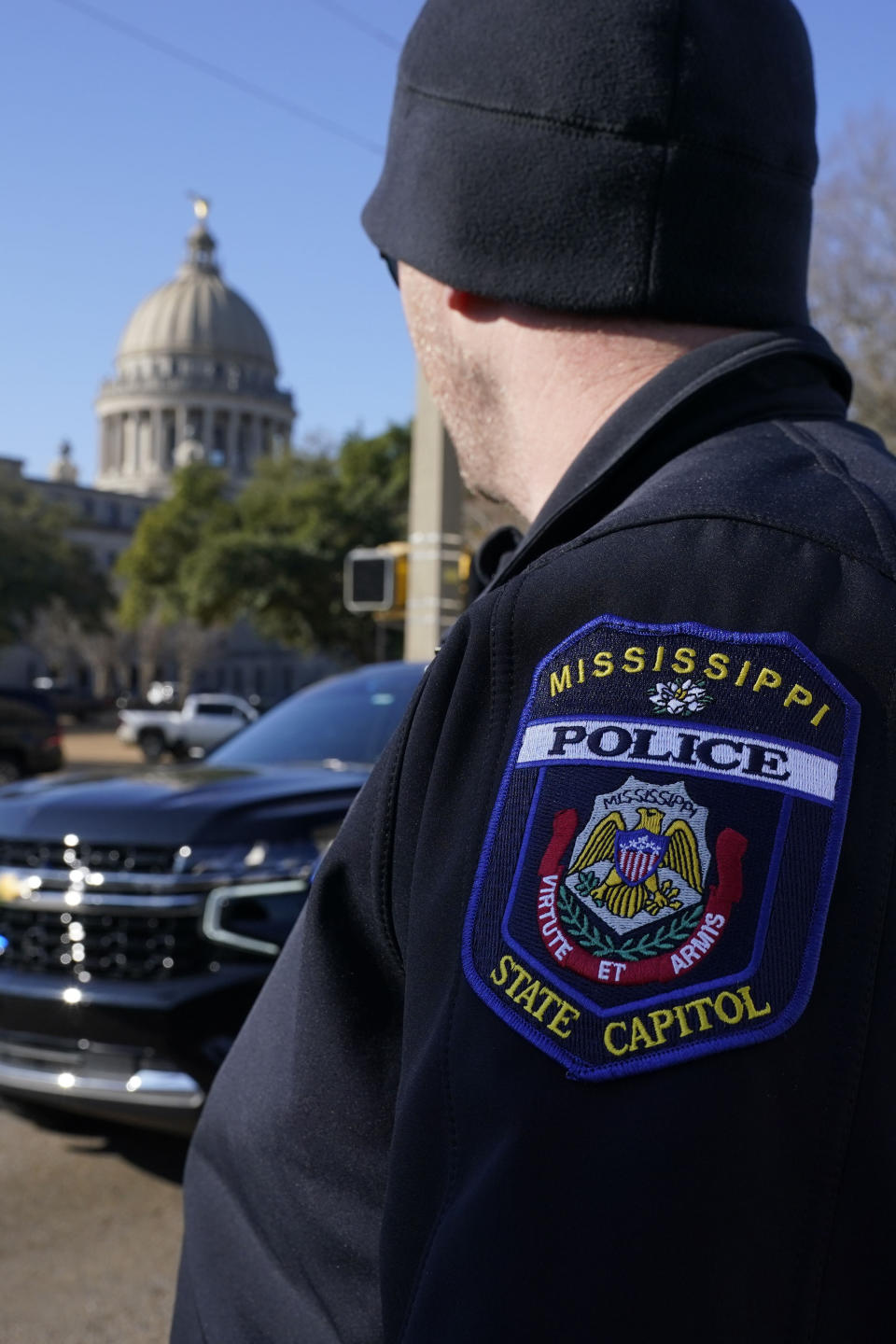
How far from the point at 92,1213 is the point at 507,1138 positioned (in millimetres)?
3943

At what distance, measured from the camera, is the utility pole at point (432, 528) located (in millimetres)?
8781

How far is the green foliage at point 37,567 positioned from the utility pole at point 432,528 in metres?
32.5

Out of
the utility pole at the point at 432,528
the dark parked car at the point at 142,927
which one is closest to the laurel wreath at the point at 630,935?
the dark parked car at the point at 142,927

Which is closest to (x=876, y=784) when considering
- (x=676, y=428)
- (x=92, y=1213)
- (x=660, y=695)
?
(x=660, y=695)

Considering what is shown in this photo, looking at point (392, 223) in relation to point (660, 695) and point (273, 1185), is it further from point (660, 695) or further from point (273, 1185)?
point (273, 1185)

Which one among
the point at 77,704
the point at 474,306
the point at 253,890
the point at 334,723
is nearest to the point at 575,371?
the point at 474,306

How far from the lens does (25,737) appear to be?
20203 mm

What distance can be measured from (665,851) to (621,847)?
0.03m

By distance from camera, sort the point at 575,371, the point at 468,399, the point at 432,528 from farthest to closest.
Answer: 1. the point at 432,528
2. the point at 468,399
3. the point at 575,371

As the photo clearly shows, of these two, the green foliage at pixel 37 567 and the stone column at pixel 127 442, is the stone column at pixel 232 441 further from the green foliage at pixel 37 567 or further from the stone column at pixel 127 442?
the green foliage at pixel 37 567

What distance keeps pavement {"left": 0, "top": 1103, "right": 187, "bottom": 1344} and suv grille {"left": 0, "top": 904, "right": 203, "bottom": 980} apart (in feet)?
2.04

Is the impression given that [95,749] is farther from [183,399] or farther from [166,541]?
[183,399]

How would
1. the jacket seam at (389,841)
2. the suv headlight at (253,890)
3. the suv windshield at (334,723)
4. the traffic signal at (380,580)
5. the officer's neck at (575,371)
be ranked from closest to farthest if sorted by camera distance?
the jacket seam at (389,841) → the officer's neck at (575,371) → the suv headlight at (253,890) → the suv windshield at (334,723) → the traffic signal at (380,580)

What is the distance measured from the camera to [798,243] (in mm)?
1311
